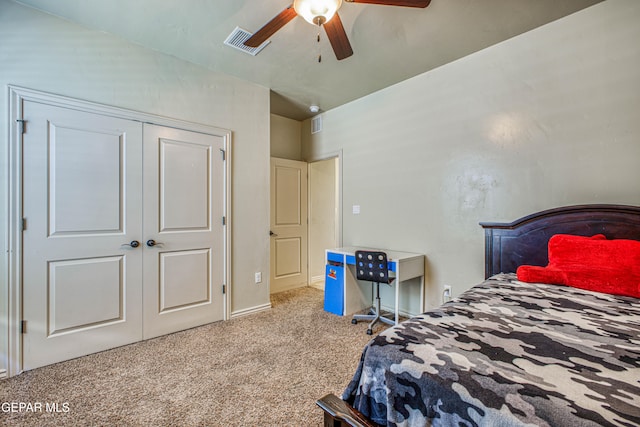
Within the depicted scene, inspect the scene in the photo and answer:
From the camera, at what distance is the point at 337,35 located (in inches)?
73.3

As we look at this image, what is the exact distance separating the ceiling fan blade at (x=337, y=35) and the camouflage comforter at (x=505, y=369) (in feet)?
5.91

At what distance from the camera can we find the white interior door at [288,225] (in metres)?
4.18

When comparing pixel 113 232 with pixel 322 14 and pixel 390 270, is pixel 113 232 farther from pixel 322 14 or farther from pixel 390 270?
pixel 390 270

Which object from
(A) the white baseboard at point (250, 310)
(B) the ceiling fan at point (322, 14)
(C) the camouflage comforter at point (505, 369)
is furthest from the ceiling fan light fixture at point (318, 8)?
(A) the white baseboard at point (250, 310)

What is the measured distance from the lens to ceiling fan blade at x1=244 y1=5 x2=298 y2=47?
5.57ft

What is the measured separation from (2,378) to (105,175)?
162 cm

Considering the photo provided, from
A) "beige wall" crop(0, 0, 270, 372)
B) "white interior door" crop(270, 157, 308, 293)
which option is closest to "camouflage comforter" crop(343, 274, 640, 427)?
"beige wall" crop(0, 0, 270, 372)

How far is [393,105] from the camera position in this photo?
325cm

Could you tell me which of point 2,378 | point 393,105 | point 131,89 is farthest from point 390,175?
point 2,378

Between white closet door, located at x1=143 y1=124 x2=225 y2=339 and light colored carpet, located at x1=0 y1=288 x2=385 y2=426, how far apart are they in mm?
234

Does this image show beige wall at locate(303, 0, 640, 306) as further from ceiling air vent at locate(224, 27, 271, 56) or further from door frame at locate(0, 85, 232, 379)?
door frame at locate(0, 85, 232, 379)

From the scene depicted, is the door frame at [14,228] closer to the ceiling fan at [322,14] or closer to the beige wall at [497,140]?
the ceiling fan at [322,14]

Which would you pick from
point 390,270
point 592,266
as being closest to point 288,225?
point 390,270

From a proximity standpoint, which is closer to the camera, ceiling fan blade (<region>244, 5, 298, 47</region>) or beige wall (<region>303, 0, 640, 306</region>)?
ceiling fan blade (<region>244, 5, 298, 47</region>)
